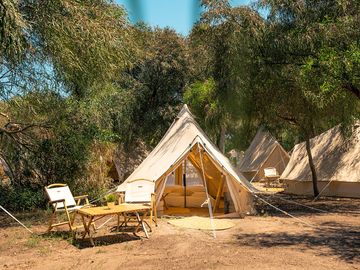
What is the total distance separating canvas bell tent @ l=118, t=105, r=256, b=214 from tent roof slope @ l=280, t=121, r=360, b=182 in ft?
14.2

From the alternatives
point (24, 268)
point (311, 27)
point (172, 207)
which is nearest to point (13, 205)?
point (172, 207)

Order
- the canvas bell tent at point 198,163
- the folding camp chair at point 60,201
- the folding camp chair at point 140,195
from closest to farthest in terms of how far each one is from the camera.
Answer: the folding camp chair at point 60,201
the folding camp chair at point 140,195
the canvas bell tent at point 198,163

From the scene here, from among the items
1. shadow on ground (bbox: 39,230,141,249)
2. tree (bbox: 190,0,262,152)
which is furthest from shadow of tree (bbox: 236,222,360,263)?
tree (bbox: 190,0,262,152)

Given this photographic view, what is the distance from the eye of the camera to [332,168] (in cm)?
1273

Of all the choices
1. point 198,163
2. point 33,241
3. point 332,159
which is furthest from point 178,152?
point 332,159

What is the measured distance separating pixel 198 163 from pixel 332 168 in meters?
4.75

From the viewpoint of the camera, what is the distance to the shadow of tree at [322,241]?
5.43 m

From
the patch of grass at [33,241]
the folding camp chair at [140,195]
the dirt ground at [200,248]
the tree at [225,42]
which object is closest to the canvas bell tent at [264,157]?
the tree at [225,42]

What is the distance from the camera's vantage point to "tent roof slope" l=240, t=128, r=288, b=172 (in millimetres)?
19906

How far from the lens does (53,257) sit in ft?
17.9

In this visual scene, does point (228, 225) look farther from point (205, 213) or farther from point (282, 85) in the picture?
point (282, 85)

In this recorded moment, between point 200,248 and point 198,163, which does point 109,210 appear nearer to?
point 200,248

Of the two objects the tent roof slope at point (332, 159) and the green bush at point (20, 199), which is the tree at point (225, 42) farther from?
the green bush at point (20, 199)

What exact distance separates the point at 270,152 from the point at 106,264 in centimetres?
1576
